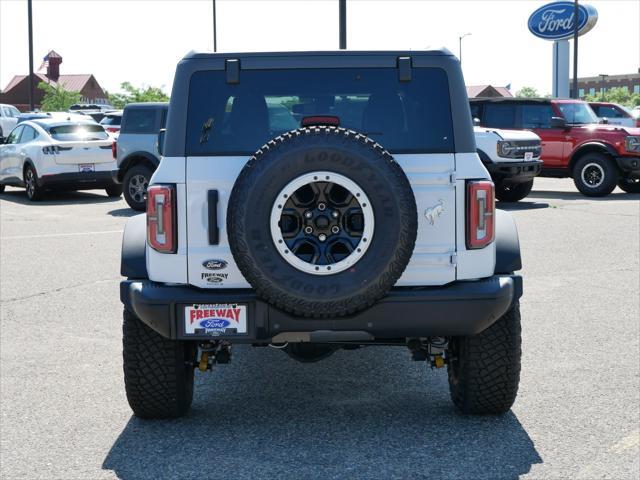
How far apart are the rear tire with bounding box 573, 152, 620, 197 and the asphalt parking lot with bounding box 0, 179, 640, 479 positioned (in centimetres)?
1006

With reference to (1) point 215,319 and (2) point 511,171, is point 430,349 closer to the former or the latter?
(1) point 215,319

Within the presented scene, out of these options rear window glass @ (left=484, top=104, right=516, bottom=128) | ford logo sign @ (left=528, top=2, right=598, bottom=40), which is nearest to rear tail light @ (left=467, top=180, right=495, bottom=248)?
rear window glass @ (left=484, top=104, right=516, bottom=128)

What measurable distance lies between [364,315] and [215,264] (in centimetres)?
74

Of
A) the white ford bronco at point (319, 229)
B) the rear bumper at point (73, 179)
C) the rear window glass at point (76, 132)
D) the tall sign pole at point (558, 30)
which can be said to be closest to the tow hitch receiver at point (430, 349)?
the white ford bronco at point (319, 229)

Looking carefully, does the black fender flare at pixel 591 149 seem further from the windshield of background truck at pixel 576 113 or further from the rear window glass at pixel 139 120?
the rear window glass at pixel 139 120

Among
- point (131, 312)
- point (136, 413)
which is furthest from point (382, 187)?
point (136, 413)

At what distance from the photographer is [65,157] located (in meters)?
18.1

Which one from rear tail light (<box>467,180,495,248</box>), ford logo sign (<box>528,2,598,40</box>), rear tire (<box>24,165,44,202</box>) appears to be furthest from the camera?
ford logo sign (<box>528,2,598,40</box>)

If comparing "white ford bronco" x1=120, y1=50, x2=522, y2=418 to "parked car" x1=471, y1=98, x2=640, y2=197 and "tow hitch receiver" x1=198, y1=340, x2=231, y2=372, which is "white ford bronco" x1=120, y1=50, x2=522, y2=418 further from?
"parked car" x1=471, y1=98, x2=640, y2=197

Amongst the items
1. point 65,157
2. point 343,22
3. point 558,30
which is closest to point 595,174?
point 343,22

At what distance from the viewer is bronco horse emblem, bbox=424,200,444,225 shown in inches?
174

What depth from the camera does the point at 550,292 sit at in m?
8.52

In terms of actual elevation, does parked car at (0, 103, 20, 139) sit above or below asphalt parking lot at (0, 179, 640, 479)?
above

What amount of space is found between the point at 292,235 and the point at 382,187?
443 mm
